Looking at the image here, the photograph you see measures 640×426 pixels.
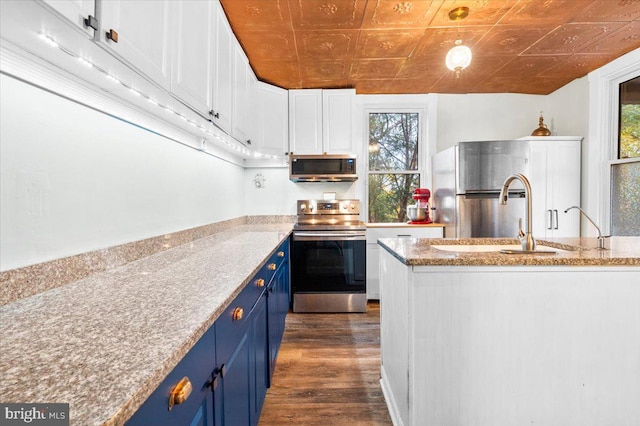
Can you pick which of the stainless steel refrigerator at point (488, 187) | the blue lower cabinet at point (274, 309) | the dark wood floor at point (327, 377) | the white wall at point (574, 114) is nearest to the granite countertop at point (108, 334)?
the blue lower cabinet at point (274, 309)

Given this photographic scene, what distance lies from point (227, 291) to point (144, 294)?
0.25 m

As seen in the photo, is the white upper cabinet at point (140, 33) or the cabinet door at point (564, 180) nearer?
the white upper cabinet at point (140, 33)

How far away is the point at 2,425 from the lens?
1.48 ft

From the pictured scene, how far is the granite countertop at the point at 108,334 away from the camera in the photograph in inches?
19.4

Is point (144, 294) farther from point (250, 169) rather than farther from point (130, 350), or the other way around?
point (250, 169)

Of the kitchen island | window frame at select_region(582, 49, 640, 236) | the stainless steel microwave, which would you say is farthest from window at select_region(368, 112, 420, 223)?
the kitchen island

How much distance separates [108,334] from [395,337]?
1350mm

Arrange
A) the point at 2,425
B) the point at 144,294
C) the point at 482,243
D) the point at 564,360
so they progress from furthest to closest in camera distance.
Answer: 1. the point at 482,243
2. the point at 564,360
3. the point at 144,294
4. the point at 2,425

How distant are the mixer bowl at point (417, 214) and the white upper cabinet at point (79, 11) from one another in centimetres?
339

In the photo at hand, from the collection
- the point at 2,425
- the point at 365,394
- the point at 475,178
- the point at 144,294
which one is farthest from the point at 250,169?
the point at 2,425

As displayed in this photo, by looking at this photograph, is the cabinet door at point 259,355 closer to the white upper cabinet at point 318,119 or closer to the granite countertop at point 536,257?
the granite countertop at point 536,257

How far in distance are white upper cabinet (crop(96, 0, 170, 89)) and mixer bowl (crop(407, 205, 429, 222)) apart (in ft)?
9.94

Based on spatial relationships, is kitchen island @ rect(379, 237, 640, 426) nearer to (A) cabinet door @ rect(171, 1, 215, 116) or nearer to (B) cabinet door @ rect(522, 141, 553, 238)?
(A) cabinet door @ rect(171, 1, 215, 116)

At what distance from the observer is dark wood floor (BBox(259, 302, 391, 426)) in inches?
Result: 69.2
